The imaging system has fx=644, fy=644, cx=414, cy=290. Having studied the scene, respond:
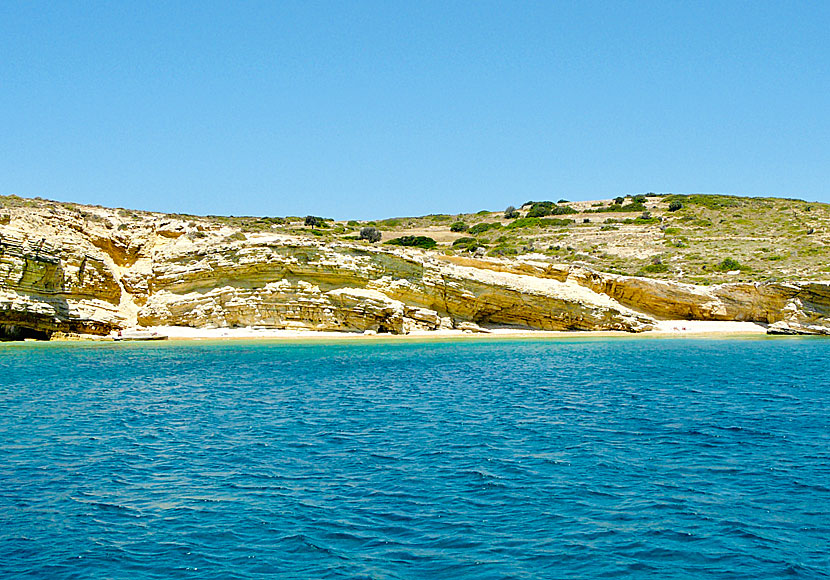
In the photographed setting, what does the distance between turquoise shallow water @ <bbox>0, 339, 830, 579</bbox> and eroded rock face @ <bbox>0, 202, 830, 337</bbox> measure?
1472 centimetres

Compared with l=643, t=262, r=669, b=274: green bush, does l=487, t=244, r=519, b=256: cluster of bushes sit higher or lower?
higher

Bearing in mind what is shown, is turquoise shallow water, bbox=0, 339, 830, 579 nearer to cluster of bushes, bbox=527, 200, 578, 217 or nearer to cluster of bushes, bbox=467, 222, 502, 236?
cluster of bushes, bbox=467, 222, 502, 236

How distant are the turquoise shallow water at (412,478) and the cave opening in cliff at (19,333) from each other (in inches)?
580

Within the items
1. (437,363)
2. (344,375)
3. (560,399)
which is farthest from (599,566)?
(437,363)

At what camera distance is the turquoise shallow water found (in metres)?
7.64

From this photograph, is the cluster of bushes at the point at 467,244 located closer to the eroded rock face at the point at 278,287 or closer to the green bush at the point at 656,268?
the green bush at the point at 656,268

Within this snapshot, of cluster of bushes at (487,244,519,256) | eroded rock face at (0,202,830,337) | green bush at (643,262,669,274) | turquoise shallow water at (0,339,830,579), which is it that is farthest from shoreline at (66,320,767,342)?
cluster of bushes at (487,244,519,256)

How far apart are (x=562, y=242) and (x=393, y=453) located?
6266 centimetres

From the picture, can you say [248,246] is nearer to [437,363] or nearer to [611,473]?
[437,363]

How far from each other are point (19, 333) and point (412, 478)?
32403mm

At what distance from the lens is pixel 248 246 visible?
38.2m

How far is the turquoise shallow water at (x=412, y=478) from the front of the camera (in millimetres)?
7645

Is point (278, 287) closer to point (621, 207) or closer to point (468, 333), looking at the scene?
point (468, 333)

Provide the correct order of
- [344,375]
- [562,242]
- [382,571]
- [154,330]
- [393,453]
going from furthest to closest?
[562,242]
[154,330]
[344,375]
[393,453]
[382,571]
